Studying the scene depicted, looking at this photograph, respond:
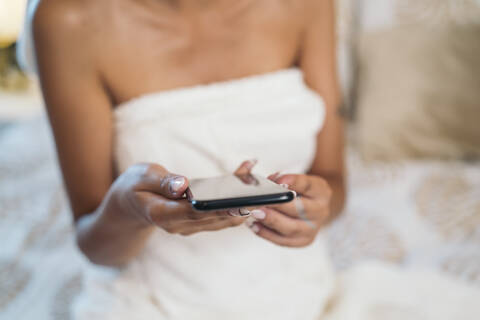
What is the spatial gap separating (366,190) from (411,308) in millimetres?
353

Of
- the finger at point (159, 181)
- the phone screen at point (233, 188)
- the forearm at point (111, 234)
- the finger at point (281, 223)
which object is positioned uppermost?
the phone screen at point (233, 188)

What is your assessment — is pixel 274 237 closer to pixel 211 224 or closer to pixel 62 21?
pixel 211 224

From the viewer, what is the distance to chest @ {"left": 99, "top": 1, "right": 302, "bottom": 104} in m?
0.52

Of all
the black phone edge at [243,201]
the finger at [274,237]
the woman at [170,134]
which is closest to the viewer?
the black phone edge at [243,201]

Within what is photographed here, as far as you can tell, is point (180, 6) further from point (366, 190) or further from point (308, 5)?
point (366, 190)

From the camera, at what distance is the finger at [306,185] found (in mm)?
315

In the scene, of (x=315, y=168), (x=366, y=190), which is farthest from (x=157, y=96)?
(x=366, y=190)

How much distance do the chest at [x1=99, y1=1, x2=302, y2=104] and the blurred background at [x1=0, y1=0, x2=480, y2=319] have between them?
0.35 meters

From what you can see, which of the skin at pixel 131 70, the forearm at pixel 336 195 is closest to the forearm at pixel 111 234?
the skin at pixel 131 70

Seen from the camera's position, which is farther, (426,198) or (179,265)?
(426,198)

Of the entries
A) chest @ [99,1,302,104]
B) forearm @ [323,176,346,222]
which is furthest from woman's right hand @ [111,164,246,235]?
forearm @ [323,176,346,222]

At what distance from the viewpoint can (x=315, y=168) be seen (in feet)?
2.19

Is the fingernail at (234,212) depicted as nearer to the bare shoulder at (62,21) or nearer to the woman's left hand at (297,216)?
the woman's left hand at (297,216)

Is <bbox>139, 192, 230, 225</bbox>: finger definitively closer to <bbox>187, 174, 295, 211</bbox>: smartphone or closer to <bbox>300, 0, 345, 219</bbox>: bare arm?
<bbox>187, 174, 295, 211</bbox>: smartphone
